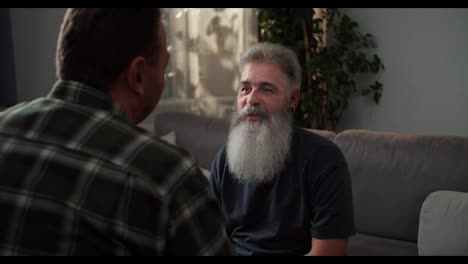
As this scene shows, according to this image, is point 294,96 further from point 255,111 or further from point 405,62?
point 405,62

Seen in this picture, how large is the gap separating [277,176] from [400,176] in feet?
2.74

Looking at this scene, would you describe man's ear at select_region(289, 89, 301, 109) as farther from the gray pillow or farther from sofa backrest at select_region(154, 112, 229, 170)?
sofa backrest at select_region(154, 112, 229, 170)

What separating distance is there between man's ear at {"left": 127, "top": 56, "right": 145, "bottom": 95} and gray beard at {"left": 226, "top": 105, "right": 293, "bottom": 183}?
0.91 metres

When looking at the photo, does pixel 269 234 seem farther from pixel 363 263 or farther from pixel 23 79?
pixel 23 79

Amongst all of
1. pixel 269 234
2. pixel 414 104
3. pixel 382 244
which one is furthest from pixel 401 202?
pixel 414 104

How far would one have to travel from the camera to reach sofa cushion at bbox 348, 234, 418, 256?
85.0 inches

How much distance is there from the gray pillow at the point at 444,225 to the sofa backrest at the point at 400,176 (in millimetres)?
131

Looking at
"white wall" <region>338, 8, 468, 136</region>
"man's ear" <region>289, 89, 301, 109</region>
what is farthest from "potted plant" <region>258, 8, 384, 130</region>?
"man's ear" <region>289, 89, 301, 109</region>

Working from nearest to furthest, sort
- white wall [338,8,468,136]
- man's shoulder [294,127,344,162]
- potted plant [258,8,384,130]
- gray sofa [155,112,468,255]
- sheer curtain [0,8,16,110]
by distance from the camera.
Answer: man's shoulder [294,127,344,162]
gray sofa [155,112,468,255]
sheer curtain [0,8,16,110]
white wall [338,8,468,136]
potted plant [258,8,384,130]

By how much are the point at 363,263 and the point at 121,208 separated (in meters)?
0.52

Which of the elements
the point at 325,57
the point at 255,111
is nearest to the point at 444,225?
the point at 255,111

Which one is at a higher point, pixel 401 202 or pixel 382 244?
pixel 401 202

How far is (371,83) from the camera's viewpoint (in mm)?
Answer: 4344

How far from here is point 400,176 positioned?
88.9 inches
